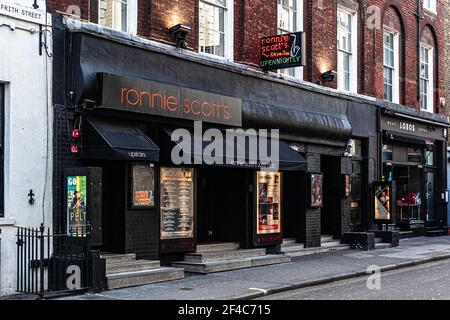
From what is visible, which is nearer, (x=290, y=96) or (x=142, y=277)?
(x=142, y=277)

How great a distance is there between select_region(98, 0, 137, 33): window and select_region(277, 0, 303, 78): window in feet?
18.0

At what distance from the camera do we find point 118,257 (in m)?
12.9

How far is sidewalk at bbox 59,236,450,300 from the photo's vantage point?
11.4 meters

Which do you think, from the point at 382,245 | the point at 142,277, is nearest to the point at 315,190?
the point at 382,245

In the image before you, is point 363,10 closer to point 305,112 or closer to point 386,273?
point 305,112

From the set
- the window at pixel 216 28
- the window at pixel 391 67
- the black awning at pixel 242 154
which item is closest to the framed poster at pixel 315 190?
the black awning at pixel 242 154

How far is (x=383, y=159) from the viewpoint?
22.5 metres

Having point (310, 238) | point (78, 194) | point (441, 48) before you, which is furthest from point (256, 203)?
point (441, 48)

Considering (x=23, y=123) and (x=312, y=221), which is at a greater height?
(x=23, y=123)

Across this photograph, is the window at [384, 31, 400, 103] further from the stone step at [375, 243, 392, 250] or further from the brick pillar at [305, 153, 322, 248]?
the brick pillar at [305, 153, 322, 248]

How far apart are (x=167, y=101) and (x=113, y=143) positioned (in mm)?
2069

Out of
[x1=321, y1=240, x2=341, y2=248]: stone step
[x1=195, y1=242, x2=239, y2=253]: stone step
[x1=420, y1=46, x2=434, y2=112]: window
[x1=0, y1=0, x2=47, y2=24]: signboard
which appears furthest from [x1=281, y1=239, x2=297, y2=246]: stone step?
[x1=420, y1=46, x2=434, y2=112]: window

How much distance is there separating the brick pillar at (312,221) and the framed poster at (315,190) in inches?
6.4

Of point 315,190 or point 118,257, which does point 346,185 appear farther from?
point 118,257
